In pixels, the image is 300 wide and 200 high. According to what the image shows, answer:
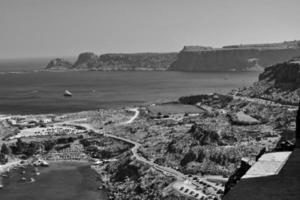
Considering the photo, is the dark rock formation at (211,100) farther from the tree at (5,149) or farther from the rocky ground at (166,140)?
the tree at (5,149)

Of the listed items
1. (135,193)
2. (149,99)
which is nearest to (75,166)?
(135,193)

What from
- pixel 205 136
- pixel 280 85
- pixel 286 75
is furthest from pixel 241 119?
pixel 286 75

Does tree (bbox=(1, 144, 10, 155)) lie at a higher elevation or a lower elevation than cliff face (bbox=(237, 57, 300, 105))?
lower

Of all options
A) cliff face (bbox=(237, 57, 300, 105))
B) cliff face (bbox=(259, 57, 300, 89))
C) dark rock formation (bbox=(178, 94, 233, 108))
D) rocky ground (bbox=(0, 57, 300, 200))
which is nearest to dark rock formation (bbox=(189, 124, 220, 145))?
rocky ground (bbox=(0, 57, 300, 200))

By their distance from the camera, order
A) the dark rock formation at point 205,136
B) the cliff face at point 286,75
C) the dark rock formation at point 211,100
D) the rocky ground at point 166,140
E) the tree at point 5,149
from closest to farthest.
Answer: the rocky ground at point 166,140
the dark rock formation at point 205,136
the tree at point 5,149
the cliff face at point 286,75
the dark rock formation at point 211,100

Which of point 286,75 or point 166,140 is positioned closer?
point 166,140

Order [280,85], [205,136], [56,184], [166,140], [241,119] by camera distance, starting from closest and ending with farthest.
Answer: [56,184]
[205,136]
[166,140]
[241,119]
[280,85]

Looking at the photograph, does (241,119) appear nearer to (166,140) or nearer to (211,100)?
(166,140)

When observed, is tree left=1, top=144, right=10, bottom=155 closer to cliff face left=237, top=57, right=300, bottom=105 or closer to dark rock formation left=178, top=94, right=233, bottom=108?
dark rock formation left=178, top=94, right=233, bottom=108

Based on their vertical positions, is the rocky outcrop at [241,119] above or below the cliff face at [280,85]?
below

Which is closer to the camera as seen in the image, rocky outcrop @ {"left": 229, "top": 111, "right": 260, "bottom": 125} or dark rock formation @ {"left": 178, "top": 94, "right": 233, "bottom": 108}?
rocky outcrop @ {"left": 229, "top": 111, "right": 260, "bottom": 125}

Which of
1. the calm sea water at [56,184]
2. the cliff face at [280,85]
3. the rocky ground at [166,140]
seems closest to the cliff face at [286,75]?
the cliff face at [280,85]

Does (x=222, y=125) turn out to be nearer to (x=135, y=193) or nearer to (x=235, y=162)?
(x=235, y=162)
